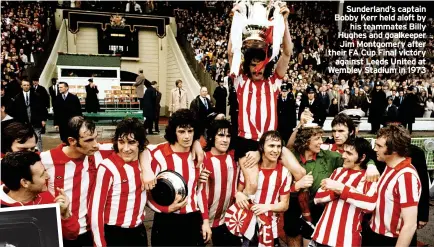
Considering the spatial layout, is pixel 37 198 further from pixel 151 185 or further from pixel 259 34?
pixel 259 34

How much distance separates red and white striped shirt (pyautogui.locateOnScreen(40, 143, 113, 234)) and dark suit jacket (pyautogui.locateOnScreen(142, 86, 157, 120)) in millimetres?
7985

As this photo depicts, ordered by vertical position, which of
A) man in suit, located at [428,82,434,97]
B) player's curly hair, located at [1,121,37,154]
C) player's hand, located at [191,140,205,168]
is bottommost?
player's hand, located at [191,140,205,168]

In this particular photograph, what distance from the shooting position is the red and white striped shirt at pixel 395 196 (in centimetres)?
259

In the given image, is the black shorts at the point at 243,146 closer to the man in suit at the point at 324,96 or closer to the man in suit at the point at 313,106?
the man in suit at the point at 313,106

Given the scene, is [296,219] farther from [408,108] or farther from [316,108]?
[408,108]

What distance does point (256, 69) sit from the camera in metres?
3.40

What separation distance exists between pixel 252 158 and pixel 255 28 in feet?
3.53

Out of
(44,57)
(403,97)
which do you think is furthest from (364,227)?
(44,57)

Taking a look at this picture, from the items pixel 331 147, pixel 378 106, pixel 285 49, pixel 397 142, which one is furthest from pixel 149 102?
pixel 397 142

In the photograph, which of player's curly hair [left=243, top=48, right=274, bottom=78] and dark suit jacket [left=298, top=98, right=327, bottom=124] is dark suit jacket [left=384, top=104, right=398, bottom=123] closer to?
dark suit jacket [left=298, top=98, right=327, bottom=124]

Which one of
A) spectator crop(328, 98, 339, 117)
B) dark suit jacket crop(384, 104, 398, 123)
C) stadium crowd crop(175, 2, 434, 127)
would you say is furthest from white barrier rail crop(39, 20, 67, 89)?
dark suit jacket crop(384, 104, 398, 123)

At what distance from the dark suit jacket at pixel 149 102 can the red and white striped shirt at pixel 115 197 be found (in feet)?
26.6

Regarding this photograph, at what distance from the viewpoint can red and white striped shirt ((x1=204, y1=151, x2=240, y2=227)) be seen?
11.1 ft

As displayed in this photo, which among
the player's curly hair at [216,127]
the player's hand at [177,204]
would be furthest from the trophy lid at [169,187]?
the player's curly hair at [216,127]
